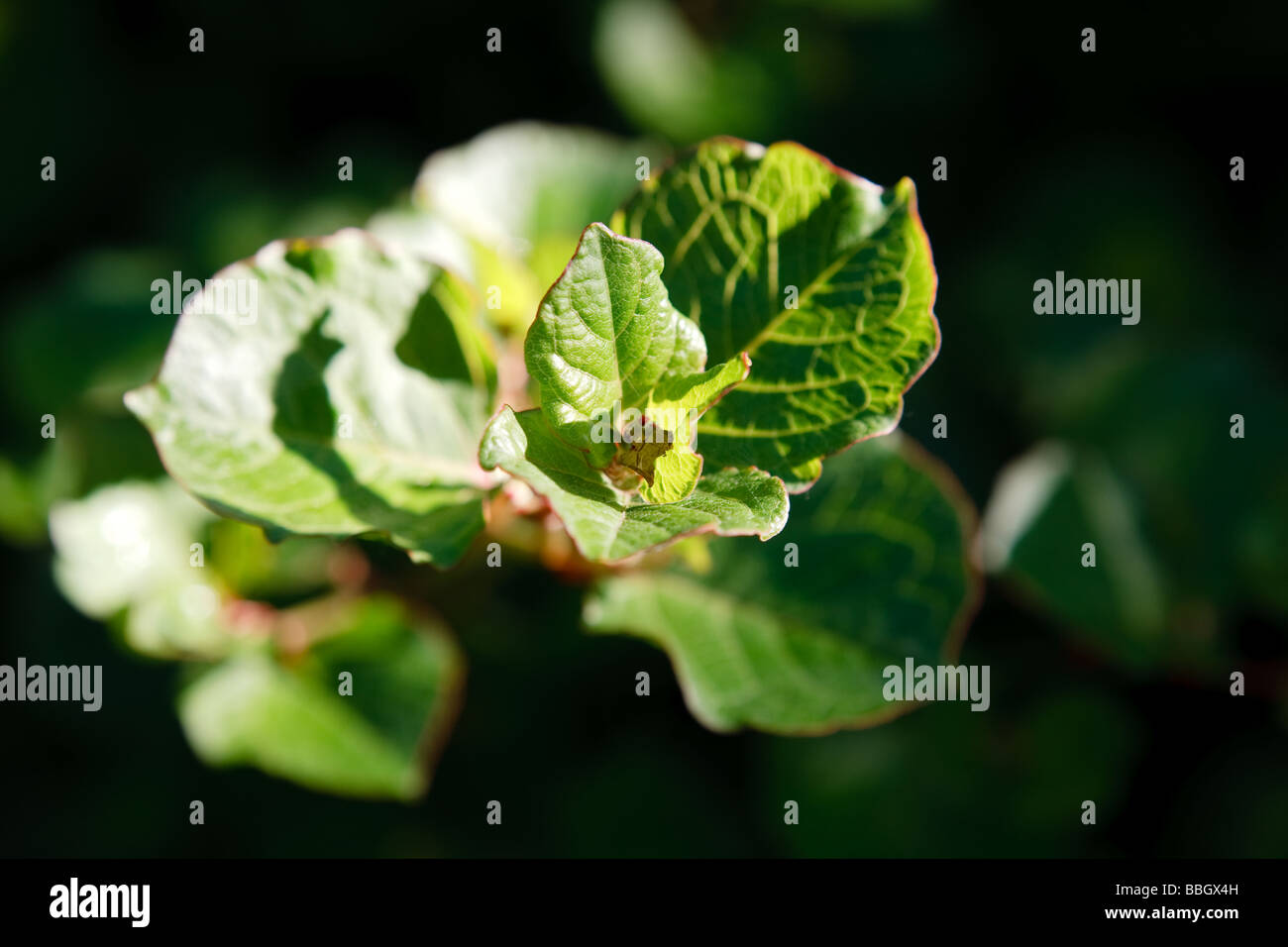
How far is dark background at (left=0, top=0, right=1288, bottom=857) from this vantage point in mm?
1979

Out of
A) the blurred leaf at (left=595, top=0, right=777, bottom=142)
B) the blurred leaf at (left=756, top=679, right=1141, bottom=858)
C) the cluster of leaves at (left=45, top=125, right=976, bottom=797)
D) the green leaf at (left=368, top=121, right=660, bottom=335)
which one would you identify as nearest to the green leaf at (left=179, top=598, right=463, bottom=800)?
the cluster of leaves at (left=45, top=125, right=976, bottom=797)

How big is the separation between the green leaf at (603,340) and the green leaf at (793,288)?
12 cm

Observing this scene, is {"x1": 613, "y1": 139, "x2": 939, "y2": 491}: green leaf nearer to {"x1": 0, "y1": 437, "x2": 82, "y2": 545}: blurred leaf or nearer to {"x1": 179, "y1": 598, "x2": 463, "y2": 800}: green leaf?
{"x1": 179, "y1": 598, "x2": 463, "y2": 800}: green leaf

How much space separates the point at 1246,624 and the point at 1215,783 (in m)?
0.33

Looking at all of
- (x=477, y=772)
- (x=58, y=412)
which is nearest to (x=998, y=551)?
(x=477, y=772)

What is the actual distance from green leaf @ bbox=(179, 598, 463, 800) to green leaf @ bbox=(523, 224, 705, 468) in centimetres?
63

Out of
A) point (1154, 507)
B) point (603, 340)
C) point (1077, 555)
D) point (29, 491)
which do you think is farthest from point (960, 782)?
point (29, 491)

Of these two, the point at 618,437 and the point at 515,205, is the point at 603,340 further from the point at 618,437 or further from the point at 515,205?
the point at 515,205

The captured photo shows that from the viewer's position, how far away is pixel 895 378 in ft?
3.51

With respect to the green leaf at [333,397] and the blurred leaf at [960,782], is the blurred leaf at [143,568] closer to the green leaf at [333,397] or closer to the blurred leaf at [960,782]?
the green leaf at [333,397]

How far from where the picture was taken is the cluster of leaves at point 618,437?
1.02m

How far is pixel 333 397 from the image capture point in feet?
3.79

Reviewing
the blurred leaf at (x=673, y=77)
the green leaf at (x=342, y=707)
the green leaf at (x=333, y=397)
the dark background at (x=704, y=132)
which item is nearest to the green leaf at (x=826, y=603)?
the green leaf at (x=333, y=397)
